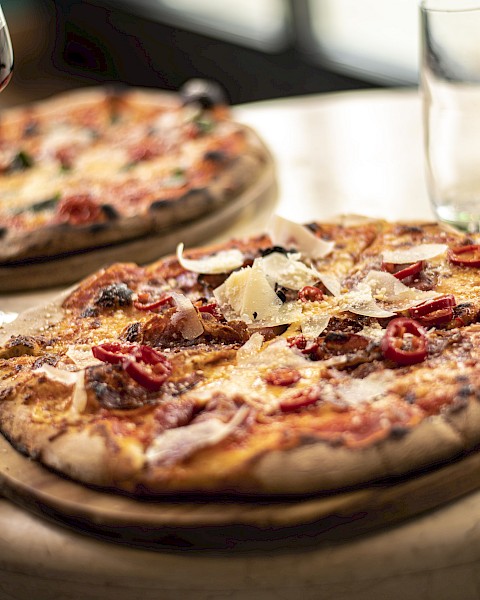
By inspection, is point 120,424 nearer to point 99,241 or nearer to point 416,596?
point 416,596

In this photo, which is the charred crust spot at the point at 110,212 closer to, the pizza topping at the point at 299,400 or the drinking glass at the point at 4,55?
the drinking glass at the point at 4,55

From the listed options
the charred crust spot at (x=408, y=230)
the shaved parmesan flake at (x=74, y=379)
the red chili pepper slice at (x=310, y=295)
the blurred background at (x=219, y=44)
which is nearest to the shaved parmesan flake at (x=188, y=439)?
the shaved parmesan flake at (x=74, y=379)

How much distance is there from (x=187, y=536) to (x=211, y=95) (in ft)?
11.2

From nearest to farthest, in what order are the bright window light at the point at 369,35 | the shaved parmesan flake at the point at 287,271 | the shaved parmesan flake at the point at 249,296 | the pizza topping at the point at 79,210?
the shaved parmesan flake at the point at 249,296
the shaved parmesan flake at the point at 287,271
the pizza topping at the point at 79,210
the bright window light at the point at 369,35

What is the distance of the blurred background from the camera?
779cm

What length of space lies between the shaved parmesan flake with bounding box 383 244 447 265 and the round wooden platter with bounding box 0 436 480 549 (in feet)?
2.54

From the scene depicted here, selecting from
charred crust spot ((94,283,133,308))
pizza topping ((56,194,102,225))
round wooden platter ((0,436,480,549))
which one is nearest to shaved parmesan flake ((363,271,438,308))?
round wooden platter ((0,436,480,549))

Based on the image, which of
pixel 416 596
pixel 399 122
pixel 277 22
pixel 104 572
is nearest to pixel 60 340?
pixel 104 572

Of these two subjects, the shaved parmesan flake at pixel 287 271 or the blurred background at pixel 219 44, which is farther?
the blurred background at pixel 219 44

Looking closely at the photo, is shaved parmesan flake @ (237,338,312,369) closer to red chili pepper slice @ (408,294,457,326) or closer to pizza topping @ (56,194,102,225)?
red chili pepper slice @ (408,294,457,326)

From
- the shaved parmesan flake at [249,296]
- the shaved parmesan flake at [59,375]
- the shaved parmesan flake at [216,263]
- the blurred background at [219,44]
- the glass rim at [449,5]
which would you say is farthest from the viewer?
the blurred background at [219,44]

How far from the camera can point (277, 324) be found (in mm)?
2342

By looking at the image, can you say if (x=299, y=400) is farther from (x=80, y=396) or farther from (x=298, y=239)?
(x=298, y=239)

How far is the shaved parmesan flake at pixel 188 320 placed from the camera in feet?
7.64
